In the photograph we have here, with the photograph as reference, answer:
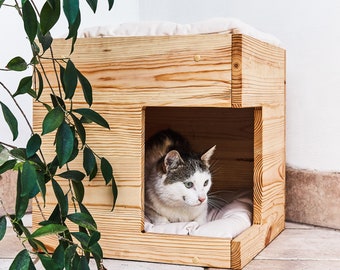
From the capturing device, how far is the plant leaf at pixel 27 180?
91 cm

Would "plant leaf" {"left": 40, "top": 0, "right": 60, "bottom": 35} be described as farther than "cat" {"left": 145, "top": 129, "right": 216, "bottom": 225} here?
No

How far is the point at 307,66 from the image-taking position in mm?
1998

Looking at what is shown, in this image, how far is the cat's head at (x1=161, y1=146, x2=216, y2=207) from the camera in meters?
1.66

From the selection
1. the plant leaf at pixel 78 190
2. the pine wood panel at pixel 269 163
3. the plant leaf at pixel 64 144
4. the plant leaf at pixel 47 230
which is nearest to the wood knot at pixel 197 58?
the pine wood panel at pixel 269 163

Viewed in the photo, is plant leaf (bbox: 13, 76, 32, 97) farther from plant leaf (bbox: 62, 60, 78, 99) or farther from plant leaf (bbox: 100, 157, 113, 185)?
plant leaf (bbox: 100, 157, 113, 185)

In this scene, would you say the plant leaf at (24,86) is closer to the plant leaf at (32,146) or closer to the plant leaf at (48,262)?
the plant leaf at (32,146)

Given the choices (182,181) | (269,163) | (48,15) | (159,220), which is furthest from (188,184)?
(48,15)

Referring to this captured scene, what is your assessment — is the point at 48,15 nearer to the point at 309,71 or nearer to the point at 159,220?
the point at 159,220

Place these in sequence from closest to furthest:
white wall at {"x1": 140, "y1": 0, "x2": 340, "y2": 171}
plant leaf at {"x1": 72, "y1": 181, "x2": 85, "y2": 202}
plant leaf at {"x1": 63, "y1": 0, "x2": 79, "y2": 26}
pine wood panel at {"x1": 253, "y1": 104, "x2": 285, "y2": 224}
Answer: plant leaf at {"x1": 63, "y1": 0, "x2": 79, "y2": 26}
plant leaf at {"x1": 72, "y1": 181, "x2": 85, "y2": 202}
pine wood panel at {"x1": 253, "y1": 104, "x2": 285, "y2": 224}
white wall at {"x1": 140, "y1": 0, "x2": 340, "y2": 171}

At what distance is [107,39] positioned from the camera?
151cm

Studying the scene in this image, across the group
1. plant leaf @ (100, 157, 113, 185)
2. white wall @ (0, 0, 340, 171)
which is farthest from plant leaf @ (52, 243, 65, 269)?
white wall @ (0, 0, 340, 171)

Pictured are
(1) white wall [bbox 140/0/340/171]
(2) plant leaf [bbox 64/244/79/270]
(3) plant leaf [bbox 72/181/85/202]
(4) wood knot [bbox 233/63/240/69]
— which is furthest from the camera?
(1) white wall [bbox 140/0/340/171]

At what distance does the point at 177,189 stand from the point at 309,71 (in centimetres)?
66

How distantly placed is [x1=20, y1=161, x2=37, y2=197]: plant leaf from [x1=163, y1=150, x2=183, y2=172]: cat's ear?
78 centimetres
